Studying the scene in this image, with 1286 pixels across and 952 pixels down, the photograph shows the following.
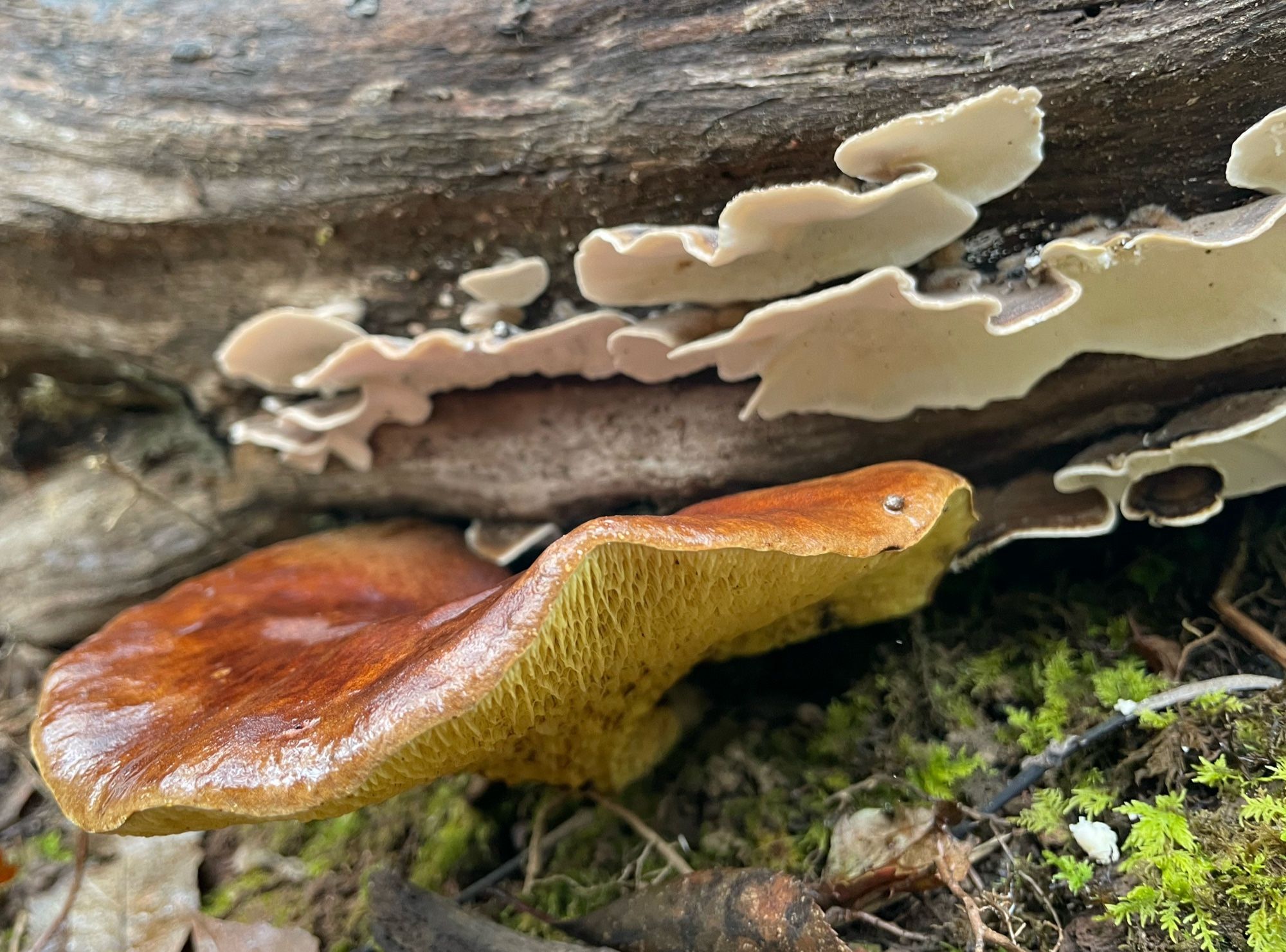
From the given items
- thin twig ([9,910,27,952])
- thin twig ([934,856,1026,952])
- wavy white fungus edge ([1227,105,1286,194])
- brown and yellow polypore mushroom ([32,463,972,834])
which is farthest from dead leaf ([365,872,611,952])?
wavy white fungus edge ([1227,105,1286,194])

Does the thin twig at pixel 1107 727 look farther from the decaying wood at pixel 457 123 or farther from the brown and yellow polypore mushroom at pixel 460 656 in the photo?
the decaying wood at pixel 457 123

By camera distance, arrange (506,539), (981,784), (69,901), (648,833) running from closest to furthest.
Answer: (981,784)
(648,833)
(69,901)
(506,539)

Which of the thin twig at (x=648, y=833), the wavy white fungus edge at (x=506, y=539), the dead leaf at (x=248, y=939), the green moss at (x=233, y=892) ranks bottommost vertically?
the green moss at (x=233, y=892)

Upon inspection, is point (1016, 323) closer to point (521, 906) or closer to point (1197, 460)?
point (1197, 460)

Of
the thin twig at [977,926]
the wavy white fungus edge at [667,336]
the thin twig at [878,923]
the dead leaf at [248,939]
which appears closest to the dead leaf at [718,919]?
the thin twig at [878,923]

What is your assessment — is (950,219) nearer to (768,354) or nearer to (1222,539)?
(768,354)

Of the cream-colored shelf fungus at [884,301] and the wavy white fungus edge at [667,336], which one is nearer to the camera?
the cream-colored shelf fungus at [884,301]

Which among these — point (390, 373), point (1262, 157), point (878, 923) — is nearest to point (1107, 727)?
point (878, 923)
